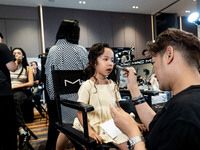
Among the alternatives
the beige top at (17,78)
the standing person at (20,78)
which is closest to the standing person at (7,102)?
the standing person at (20,78)

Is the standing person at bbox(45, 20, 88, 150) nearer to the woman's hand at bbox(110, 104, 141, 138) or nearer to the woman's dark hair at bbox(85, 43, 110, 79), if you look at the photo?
the woman's dark hair at bbox(85, 43, 110, 79)

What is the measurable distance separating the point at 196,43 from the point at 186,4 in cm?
687

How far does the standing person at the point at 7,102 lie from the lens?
1510 mm

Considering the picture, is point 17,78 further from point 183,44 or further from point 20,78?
point 183,44

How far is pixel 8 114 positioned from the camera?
1.60 metres

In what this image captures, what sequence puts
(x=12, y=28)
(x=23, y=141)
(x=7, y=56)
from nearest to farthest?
(x=7, y=56) < (x=23, y=141) < (x=12, y=28)

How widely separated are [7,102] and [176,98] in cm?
156

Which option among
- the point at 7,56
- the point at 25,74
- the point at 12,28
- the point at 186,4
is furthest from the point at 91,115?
the point at 186,4

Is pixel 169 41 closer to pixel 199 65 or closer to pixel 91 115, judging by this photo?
pixel 199 65

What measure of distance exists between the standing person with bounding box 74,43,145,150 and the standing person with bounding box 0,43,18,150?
744 millimetres

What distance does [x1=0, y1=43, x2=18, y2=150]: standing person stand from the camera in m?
1.51

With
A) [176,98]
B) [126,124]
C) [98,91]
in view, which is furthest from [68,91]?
[176,98]

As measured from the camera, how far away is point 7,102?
5.14 feet

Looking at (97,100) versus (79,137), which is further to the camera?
(97,100)
